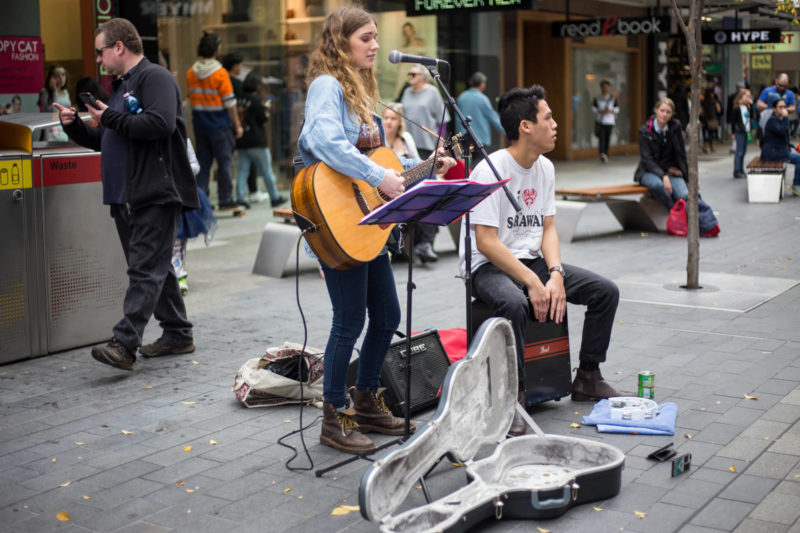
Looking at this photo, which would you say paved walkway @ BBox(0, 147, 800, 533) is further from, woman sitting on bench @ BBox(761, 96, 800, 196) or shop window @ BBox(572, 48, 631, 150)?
shop window @ BBox(572, 48, 631, 150)

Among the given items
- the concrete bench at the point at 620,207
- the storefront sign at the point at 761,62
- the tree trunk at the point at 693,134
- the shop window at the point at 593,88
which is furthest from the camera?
the storefront sign at the point at 761,62

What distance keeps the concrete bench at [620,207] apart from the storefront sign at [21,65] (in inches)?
230

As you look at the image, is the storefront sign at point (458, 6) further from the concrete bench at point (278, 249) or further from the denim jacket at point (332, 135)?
the denim jacket at point (332, 135)

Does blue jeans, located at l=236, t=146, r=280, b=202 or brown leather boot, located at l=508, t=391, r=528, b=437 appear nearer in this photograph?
brown leather boot, located at l=508, t=391, r=528, b=437

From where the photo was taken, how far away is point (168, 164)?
6094mm

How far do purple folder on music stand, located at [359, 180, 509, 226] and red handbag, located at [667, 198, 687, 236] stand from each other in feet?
25.7

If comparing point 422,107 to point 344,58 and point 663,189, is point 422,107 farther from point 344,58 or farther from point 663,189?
point 344,58

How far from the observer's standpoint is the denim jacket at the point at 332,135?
4.26 metres

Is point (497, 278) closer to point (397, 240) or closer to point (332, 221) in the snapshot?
point (397, 240)

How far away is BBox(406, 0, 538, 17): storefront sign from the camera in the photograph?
12.6m

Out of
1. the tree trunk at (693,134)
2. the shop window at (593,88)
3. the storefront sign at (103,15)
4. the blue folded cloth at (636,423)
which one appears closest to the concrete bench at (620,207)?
the tree trunk at (693,134)

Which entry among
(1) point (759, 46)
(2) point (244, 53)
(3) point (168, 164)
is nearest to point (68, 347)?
(3) point (168, 164)

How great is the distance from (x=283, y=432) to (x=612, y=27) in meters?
14.6

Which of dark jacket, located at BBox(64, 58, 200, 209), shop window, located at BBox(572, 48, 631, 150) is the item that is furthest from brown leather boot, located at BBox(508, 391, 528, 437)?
shop window, located at BBox(572, 48, 631, 150)
